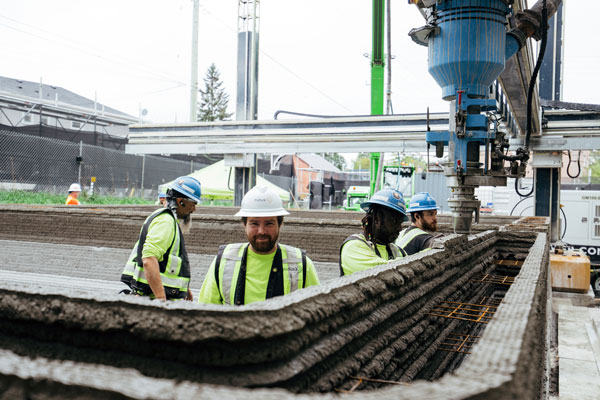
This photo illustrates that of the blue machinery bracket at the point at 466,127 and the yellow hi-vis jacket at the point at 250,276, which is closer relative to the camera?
the yellow hi-vis jacket at the point at 250,276

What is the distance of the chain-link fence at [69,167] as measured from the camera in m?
16.9

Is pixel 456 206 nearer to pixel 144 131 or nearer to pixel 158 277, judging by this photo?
pixel 158 277

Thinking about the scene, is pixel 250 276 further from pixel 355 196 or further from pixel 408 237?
pixel 355 196

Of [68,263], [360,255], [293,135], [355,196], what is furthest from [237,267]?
[355,196]

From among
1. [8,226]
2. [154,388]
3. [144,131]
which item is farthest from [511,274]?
[144,131]

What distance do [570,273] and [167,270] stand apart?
792 centimetres

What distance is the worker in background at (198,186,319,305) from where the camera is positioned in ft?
9.37

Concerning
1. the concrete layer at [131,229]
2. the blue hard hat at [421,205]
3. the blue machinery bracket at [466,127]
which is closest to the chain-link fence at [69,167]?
the concrete layer at [131,229]

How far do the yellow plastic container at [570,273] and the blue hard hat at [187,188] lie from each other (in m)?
7.51

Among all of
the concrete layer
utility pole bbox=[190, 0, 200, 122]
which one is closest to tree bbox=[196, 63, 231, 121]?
utility pole bbox=[190, 0, 200, 122]

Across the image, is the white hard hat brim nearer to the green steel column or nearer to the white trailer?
the green steel column

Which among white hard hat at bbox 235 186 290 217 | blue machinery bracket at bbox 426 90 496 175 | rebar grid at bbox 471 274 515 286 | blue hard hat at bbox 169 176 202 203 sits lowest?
rebar grid at bbox 471 274 515 286

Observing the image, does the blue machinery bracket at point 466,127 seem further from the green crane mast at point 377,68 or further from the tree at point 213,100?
the tree at point 213,100

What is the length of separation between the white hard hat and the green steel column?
11.8m
